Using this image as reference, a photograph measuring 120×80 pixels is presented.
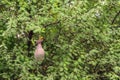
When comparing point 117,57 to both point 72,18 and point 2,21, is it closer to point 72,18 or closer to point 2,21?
point 72,18

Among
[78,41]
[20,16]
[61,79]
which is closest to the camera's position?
[20,16]

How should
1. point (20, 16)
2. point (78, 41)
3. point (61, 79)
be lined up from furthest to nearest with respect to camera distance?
1. point (78, 41)
2. point (61, 79)
3. point (20, 16)

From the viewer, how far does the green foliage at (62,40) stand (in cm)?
361

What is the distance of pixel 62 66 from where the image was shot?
3.74 metres

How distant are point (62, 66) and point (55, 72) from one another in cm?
11

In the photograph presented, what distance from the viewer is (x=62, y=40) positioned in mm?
3869

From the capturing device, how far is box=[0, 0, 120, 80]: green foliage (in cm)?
361

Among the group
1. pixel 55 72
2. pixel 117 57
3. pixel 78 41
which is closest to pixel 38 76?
pixel 55 72

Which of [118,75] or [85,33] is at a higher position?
[85,33]

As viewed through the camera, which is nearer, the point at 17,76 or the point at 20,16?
the point at 20,16

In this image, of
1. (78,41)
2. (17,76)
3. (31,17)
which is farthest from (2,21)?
(78,41)

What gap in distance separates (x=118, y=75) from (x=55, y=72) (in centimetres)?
85

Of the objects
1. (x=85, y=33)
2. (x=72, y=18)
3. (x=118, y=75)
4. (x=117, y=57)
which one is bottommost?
(x=118, y=75)

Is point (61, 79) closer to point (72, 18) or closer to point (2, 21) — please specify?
point (72, 18)
